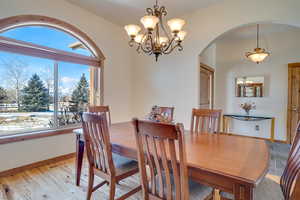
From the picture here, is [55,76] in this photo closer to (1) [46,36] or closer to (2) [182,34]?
(1) [46,36]

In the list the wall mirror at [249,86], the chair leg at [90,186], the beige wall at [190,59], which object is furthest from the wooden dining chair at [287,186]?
the wall mirror at [249,86]

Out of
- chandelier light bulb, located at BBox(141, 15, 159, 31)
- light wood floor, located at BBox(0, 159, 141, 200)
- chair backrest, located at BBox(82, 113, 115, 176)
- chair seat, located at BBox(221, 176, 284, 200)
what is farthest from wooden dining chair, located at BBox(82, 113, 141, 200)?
chandelier light bulb, located at BBox(141, 15, 159, 31)

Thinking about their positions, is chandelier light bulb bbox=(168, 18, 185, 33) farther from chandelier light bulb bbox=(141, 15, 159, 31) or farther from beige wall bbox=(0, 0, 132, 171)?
beige wall bbox=(0, 0, 132, 171)

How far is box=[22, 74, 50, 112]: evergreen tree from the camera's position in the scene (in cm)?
278

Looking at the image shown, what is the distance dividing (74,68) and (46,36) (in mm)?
711

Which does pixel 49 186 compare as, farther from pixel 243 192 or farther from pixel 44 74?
pixel 243 192

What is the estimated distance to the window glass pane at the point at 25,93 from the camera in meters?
2.56

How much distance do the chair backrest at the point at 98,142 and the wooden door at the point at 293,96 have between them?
4723 mm

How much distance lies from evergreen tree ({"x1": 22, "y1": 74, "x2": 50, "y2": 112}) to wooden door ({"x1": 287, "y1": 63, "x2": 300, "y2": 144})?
18.1ft

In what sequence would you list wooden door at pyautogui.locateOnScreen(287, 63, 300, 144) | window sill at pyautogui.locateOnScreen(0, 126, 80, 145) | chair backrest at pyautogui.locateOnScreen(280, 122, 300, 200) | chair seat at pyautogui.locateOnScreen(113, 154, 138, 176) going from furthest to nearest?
1. wooden door at pyautogui.locateOnScreen(287, 63, 300, 144)
2. window sill at pyautogui.locateOnScreen(0, 126, 80, 145)
3. chair seat at pyautogui.locateOnScreen(113, 154, 138, 176)
4. chair backrest at pyautogui.locateOnScreen(280, 122, 300, 200)

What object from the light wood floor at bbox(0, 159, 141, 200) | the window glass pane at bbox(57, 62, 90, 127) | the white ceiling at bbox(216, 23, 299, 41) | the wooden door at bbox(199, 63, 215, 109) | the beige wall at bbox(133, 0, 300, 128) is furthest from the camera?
the wooden door at bbox(199, 63, 215, 109)

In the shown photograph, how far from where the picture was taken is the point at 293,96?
423 cm

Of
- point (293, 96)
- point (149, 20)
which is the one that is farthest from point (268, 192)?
point (293, 96)

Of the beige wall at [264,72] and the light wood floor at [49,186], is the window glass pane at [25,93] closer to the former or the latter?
the light wood floor at [49,186]
